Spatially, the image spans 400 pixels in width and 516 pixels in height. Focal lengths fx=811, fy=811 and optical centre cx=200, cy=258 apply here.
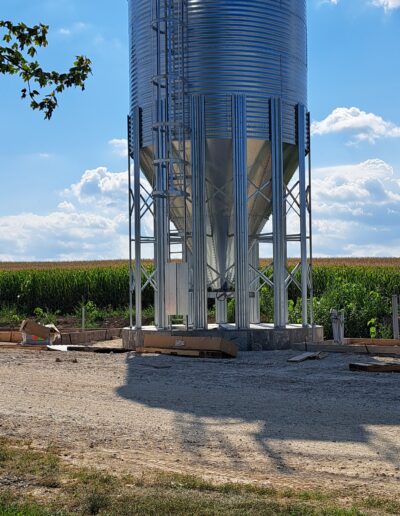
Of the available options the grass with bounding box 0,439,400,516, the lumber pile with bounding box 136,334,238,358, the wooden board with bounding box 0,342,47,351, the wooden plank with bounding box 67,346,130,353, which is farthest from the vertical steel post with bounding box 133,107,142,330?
the grass with bounding box 0,439,400,516

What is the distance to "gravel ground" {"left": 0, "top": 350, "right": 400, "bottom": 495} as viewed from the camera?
7984 mm

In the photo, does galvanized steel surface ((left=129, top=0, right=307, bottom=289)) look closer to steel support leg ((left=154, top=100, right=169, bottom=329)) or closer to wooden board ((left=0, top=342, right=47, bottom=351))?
steel support leg ((left=154, top=100, right=169, bottom=329))

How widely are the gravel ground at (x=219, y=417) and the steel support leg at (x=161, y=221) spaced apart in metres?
2.67

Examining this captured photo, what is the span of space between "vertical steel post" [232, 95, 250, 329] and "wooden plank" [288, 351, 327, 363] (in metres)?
2.21

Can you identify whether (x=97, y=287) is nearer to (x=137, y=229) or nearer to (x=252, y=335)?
(x=137, y=229)

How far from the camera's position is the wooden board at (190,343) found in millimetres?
17375

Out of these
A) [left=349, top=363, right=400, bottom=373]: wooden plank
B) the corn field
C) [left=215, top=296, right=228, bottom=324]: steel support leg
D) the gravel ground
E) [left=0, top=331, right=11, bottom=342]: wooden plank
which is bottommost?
the gravel ground

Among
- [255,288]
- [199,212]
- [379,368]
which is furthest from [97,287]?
[379,368]

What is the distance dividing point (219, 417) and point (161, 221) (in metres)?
9.15

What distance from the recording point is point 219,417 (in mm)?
10688

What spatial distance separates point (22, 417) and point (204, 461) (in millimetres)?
3314

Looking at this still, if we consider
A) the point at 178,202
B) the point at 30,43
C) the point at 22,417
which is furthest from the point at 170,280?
the point at 30,43

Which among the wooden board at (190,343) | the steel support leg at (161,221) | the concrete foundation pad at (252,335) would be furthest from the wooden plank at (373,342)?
the steel support leg at (161,221)

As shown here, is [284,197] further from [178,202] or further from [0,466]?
[0,466]
